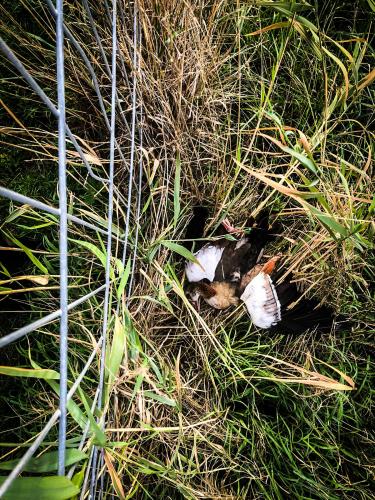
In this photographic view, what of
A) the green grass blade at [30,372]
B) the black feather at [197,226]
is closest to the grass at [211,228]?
the black feather at [197,226]

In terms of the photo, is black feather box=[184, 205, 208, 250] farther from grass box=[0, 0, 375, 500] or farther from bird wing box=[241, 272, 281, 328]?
bird wing box=[241, 272, 281, 328]

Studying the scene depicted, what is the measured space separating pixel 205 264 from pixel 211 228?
10cm

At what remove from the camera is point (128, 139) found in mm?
887

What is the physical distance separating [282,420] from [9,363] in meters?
0.73

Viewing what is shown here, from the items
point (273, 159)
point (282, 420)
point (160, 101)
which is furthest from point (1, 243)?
point (282, 420)

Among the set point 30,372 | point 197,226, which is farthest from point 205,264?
point 30,372

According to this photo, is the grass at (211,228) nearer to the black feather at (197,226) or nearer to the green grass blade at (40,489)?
the black feather at (197,226)

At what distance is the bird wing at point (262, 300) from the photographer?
0.92m

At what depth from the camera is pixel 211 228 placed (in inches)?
38.0

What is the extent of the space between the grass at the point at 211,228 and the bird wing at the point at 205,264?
5 cm

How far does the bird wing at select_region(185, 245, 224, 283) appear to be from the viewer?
918 mm

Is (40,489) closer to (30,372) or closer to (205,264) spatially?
(30,372)

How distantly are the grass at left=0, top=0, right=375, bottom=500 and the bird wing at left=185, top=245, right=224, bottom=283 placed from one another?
52mm

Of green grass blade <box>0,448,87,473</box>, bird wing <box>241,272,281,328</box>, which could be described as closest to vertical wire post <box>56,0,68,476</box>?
green grass blade <box>0,448,87,473</box>
